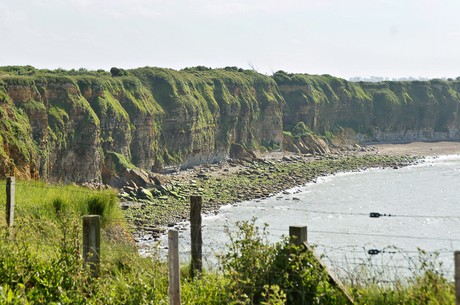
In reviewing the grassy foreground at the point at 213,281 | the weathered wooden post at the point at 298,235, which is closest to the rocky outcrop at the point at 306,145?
the grassy foreground at the point at 213,281

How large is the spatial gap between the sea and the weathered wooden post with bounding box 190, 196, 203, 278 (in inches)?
716

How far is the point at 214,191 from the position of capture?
65062 mm

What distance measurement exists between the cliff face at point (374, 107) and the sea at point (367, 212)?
27.0 m

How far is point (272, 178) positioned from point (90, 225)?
6749cm

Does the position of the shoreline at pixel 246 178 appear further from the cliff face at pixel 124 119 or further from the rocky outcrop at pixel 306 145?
the cliff face at pixel 124 119

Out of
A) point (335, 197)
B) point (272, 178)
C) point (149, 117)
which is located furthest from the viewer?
point (272, 178)

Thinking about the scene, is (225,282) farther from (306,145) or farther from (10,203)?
(306,145)

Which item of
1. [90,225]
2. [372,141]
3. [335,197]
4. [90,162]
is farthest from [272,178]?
[90,225]

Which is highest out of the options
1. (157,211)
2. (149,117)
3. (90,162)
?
(149,117)

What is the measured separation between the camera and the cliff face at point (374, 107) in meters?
118

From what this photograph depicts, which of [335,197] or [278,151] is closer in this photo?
[335,197]

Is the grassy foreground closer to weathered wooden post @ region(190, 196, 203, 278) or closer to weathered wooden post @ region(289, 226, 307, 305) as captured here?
weathered wooden post @ region(289, 226, 307, 305)

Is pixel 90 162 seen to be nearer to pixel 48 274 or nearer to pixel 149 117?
pixel 149 117

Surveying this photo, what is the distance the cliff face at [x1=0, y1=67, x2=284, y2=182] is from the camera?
49.9 meters
